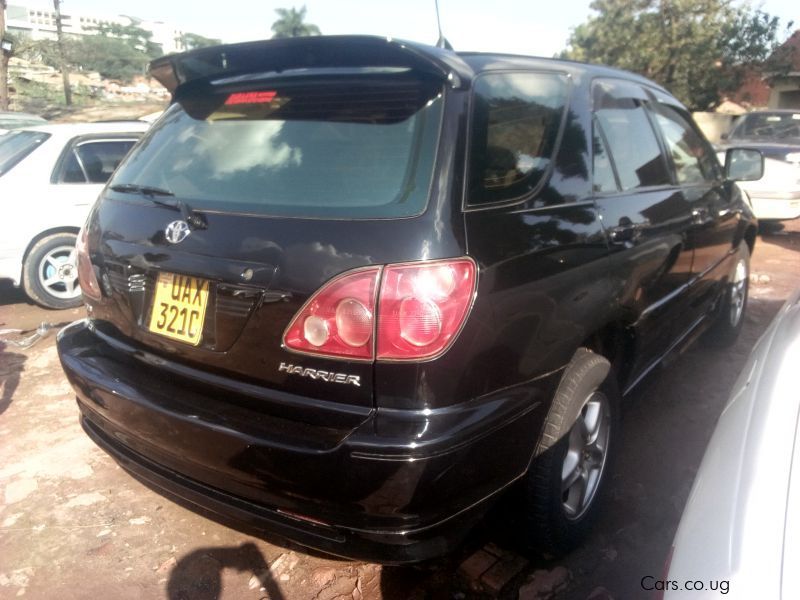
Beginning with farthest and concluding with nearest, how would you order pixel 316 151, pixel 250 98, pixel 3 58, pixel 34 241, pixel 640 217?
pixel 3 58, pixel 34 241, pixel 640 217, pixel 250 98, pixel 316 151

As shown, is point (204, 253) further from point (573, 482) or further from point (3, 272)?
point (3, 272)

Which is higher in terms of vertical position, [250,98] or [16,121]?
[250,98]

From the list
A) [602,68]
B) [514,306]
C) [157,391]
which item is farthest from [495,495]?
[602,68]

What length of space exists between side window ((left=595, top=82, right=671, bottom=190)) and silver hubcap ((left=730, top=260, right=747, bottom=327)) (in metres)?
1.63

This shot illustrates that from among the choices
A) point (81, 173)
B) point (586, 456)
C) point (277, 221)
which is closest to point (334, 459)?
point (277, 221)

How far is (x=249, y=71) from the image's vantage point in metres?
2.31

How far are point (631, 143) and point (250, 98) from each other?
168 cm

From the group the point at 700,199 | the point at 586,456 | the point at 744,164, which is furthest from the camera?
the point at 744,164

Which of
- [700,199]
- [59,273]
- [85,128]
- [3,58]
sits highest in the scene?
[3,58]

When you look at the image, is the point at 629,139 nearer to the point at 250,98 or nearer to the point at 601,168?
the point at 601,168

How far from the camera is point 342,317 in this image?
1.75 meters

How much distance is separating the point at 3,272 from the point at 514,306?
193 inches

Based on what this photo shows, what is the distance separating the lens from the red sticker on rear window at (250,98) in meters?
2.23

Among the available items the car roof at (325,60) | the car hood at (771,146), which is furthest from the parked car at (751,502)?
the car hood at (771,146)
